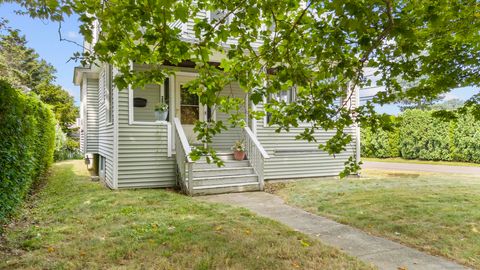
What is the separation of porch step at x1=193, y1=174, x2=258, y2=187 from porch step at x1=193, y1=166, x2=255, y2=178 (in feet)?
0.48

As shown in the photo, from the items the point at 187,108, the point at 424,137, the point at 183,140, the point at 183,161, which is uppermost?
the point at 187,108

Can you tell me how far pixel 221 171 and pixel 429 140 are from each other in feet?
48.6

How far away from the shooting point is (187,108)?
33.6 feet

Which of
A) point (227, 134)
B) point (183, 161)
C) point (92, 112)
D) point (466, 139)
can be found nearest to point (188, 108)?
point (227, 134)

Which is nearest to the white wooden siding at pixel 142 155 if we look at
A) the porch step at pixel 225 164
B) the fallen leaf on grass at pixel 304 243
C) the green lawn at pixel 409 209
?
the porch step at pixel 225 164

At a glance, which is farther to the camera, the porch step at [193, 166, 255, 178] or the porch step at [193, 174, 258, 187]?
the porch step at [193, 166, 255, 178]

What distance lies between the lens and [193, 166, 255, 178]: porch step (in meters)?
8.27

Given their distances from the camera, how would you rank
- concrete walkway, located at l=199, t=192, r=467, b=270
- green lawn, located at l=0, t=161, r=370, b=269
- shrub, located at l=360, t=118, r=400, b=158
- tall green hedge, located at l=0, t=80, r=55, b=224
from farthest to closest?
shrub, located at l=360, t=118, r=400, b=158
tall green hedge, located at l=0, t=80, r=55, b=224
concrete walkway, located at l=199, t=192, r=467, b=270
green lawn, located at l=0, t=161, r=370, b=269

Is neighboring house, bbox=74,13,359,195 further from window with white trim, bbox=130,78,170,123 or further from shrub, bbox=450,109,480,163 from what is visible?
shrub, bbox=450,109,480,163

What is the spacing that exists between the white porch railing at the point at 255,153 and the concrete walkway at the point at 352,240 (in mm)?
1619

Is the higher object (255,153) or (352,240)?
(255,153)

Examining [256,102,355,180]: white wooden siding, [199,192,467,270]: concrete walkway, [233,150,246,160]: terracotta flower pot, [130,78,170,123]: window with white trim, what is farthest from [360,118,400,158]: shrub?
[199,192,467,270]: concrete walkway

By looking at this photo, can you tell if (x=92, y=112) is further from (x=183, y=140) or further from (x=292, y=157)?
(x=292, y=157)

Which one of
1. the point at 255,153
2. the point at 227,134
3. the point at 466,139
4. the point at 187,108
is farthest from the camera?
the point at 466,139
